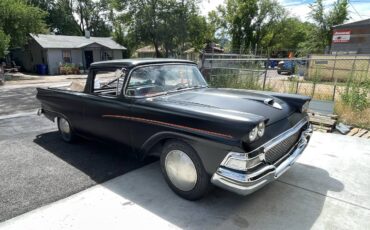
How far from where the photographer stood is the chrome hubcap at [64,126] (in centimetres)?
491

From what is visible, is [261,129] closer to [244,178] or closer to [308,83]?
[244,178]

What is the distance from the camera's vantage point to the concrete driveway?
2.75 m

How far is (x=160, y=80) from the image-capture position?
3.78 m

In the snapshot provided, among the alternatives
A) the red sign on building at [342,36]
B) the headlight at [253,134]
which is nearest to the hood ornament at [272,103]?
the headlight at [253,134]

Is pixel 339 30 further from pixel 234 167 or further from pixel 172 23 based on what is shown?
pixel 234 167

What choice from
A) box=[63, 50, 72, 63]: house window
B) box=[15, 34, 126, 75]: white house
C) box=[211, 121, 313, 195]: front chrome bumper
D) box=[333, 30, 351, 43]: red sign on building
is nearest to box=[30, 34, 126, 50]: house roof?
box=[15, 34, 126, 75]: white house

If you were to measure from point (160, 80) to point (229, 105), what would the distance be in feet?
3.74

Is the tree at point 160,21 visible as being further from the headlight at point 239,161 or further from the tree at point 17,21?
the headlight at point 239,161

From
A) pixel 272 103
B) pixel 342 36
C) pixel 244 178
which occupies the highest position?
pixel 342 36

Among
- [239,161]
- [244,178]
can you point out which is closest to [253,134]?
[239,161]

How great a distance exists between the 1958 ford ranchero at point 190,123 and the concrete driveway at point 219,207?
0.30 meters

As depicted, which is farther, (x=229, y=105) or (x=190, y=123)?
(x=229, y=105)

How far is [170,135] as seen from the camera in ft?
9.97

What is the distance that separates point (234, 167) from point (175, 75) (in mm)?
1872
